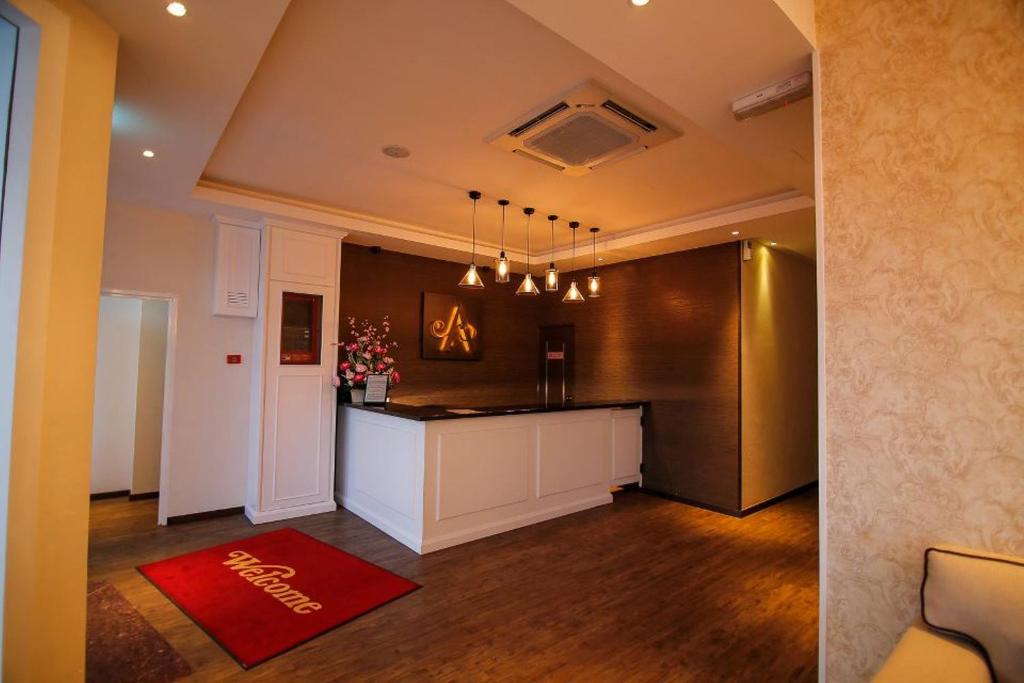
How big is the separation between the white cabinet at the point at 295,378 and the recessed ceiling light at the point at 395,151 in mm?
1692

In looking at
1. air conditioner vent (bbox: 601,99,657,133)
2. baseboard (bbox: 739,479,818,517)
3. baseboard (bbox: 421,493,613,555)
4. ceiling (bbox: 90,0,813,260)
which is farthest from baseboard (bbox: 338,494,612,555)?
Answer: air conditioner vent (bbox: 601,99,657,133)

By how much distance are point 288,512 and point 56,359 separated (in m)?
3.38

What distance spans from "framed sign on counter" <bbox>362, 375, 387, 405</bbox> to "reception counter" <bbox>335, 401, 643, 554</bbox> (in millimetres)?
180

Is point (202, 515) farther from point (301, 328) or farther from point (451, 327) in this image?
point (451, 327)

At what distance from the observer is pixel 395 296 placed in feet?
19.2

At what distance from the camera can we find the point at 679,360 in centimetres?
561

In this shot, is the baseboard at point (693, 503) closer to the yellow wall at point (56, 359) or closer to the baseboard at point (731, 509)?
the baseboard at point (731, 509)

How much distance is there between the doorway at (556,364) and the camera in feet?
22.6

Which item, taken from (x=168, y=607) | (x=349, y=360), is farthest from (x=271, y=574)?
(x=349, y=360)

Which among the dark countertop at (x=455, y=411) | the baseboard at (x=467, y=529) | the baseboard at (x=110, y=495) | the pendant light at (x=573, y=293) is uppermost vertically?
the pendant light at (x=573, y=293)

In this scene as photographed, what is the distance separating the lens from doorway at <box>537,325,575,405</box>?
22.6ft

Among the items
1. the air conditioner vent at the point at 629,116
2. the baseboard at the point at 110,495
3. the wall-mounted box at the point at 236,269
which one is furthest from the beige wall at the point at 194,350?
the air conditioner vent at the point at 629,116

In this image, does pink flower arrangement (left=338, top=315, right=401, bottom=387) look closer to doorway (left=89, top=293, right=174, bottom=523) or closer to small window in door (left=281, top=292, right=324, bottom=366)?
small window in door (left=281, top=292, right=324, bottom=366)

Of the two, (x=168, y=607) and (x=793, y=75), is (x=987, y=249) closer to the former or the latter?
(x=793, y=75)
